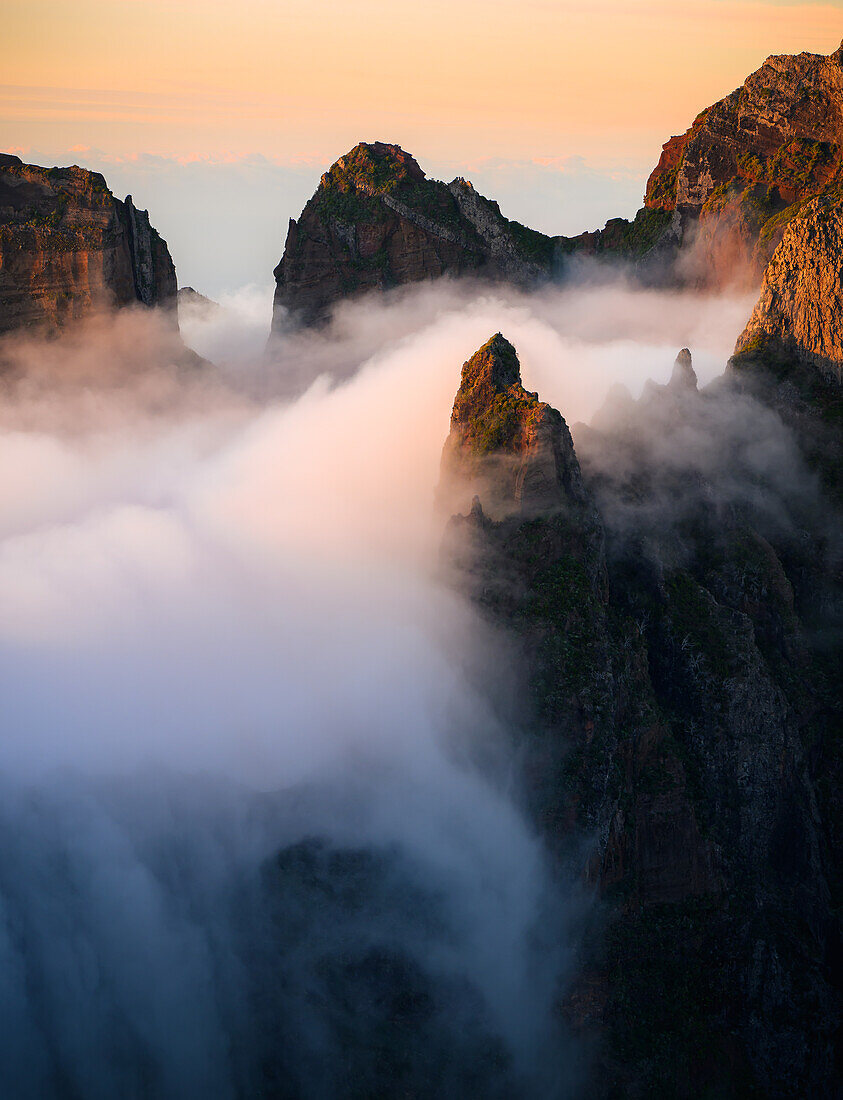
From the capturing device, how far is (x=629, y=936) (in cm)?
3716

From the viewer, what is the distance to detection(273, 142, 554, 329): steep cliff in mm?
82375

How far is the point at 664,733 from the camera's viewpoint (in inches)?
1564

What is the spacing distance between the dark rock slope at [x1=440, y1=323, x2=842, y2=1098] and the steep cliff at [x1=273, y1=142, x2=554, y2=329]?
→ 1610 inches

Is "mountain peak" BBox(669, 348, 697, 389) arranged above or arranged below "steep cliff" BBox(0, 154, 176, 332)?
below

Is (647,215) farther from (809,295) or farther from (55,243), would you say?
(55,243)

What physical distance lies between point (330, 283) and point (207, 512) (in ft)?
90.9

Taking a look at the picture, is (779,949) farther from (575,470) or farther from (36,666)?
(36,666)

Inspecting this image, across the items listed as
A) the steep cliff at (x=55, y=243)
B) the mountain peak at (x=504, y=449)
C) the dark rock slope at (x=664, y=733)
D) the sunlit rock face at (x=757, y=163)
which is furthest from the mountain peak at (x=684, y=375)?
the steep cliff at (x=55, y=243)

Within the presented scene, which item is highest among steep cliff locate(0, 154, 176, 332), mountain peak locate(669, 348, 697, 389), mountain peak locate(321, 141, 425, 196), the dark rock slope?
mountain peak locate(321, 141, 425, 196)

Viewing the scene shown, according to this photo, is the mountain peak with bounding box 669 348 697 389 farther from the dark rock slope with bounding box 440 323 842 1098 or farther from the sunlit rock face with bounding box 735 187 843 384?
the sunlit rock face with bounding box 735 187 843 384

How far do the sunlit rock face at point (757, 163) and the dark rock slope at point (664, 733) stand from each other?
3312cm

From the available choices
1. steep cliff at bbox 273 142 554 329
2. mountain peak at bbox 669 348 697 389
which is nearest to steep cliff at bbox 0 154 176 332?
steep cliff at bbox 273 142 554 329

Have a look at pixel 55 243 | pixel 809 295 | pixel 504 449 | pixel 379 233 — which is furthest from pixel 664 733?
pixel 379 233

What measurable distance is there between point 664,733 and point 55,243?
4987 centimetres
